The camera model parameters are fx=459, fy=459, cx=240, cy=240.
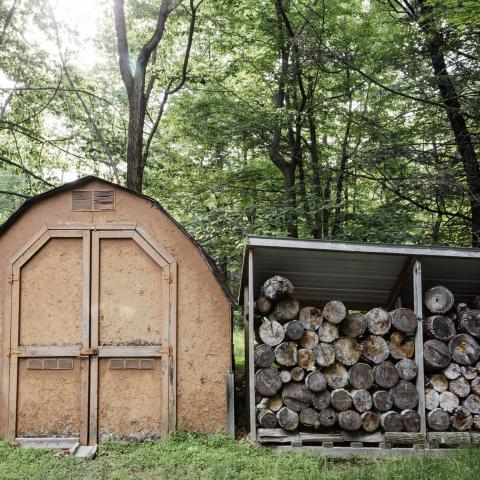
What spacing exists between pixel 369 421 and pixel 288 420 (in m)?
0.97

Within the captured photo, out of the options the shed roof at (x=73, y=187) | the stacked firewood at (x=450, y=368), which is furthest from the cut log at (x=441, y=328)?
the shed roof at (x=73, y=187)

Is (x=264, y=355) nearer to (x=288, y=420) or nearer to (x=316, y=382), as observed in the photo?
(x=316, y=382)

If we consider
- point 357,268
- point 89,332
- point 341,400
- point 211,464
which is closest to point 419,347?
point 341,400

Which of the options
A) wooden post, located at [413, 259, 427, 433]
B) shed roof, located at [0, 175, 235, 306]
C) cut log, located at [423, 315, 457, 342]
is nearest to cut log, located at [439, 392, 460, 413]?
wooden post, located at [413, 259, 427, 433]

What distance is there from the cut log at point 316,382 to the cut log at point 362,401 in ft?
1.29

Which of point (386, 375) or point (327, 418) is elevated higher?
point (386, 375)

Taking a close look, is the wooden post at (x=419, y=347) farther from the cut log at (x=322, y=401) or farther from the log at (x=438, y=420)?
the cut log at (x=322, y=401)

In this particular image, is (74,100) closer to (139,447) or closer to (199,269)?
(199,269)

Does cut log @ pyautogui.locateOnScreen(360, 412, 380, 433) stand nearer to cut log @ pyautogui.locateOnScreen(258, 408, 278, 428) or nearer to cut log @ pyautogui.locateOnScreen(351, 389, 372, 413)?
cut log @ pyautogui.locateOnScreen(351, 389, 372, 413)

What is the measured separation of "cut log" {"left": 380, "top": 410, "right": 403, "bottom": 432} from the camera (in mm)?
5516

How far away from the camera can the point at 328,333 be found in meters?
5.70

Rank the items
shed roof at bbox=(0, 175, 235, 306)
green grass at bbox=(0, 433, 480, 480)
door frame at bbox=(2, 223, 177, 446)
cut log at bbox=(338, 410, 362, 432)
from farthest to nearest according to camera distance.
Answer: shed roof at bbox=(0, 175, 235, 306), door frame at bbox=(2, 223, 177, 446), cut log at bbox=(338, 410, 362, 432), green grass at bbox=(0, 433, 480, 480)

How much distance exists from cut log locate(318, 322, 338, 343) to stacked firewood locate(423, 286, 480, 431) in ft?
3.72

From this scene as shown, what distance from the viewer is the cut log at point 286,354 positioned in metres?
5.62
